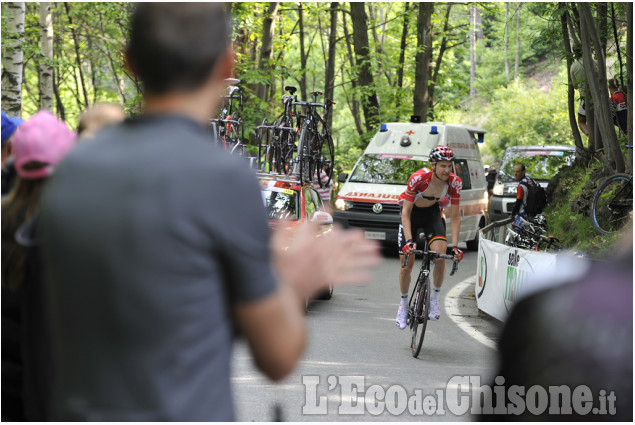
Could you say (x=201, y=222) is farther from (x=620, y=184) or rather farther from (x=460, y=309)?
(x=620, y=184)

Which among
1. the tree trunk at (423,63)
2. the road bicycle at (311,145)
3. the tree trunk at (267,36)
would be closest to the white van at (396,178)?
the road bicycle at (311,145)

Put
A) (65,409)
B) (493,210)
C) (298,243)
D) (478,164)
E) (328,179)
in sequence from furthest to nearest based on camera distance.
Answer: (493,210)
(478,164)
(328,179)
(298,243)
(65,409)

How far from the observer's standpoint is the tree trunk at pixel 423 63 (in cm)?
2869

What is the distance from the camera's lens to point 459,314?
12.6m

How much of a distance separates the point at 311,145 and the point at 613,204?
5.88 m

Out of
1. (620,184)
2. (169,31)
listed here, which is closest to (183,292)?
(169,31)

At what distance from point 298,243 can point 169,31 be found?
2.01 ft

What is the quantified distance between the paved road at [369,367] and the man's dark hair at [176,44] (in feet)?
8.40

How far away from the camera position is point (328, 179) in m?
17.8

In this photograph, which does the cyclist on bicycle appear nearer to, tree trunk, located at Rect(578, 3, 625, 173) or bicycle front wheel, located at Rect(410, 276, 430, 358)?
bicycle front wheel, located at Rect(410, 276, 430, 358)

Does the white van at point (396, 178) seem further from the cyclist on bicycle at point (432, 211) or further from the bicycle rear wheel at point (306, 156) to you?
the cyclist on bicycle at point (432, 211)

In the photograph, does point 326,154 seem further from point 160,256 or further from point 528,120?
point 528,120

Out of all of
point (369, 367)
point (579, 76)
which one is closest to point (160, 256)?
point (369, 367)

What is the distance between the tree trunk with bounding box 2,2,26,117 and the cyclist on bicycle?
7947 millimetres
